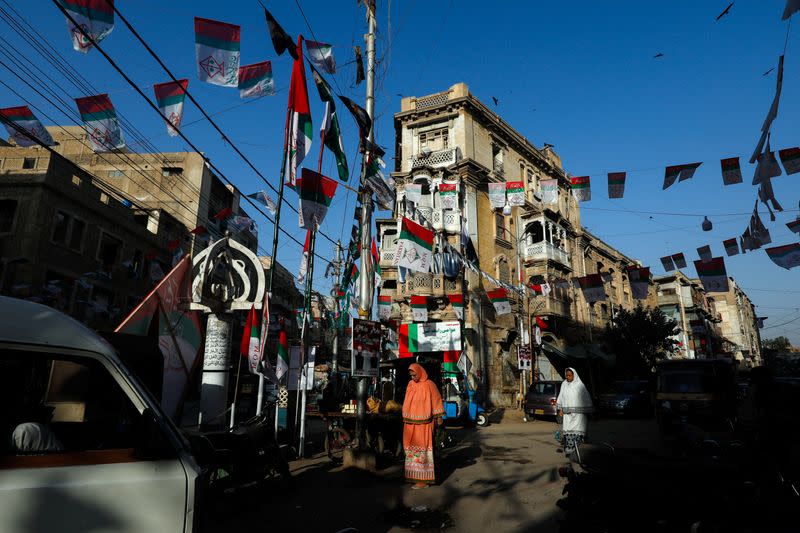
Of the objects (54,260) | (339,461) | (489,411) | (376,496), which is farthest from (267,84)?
(489,411)

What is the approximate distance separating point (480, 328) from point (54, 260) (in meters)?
20.6

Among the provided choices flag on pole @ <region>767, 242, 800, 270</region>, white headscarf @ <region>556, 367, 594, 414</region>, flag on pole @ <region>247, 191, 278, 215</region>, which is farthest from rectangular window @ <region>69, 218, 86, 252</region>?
flag on pole @ <region>767, 242, 800, 270</region>

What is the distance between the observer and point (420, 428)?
7.58 metres

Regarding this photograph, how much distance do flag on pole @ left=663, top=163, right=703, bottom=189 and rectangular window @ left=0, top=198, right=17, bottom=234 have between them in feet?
81.2

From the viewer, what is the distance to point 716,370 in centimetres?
1299

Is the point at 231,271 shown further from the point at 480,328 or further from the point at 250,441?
the point at 480,328

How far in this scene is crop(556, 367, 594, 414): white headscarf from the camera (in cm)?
791

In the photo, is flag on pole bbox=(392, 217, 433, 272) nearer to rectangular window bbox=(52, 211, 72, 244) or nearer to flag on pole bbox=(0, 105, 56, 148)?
flag on pole bbox=(0, 105, 56, 148)

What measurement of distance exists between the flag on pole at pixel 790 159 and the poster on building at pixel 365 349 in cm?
1057

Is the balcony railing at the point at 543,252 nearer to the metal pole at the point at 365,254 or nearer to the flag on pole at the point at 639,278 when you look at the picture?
the flag on pole at the point at 639,278

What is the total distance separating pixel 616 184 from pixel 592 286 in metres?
7.03

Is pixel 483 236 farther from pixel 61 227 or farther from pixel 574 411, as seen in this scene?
pixel 61 227

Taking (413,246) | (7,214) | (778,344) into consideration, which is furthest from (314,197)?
(778,344)

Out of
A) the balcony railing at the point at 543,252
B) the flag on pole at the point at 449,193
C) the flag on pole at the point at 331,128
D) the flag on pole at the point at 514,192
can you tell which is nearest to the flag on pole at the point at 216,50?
the flag on pole at the point at 331,128
